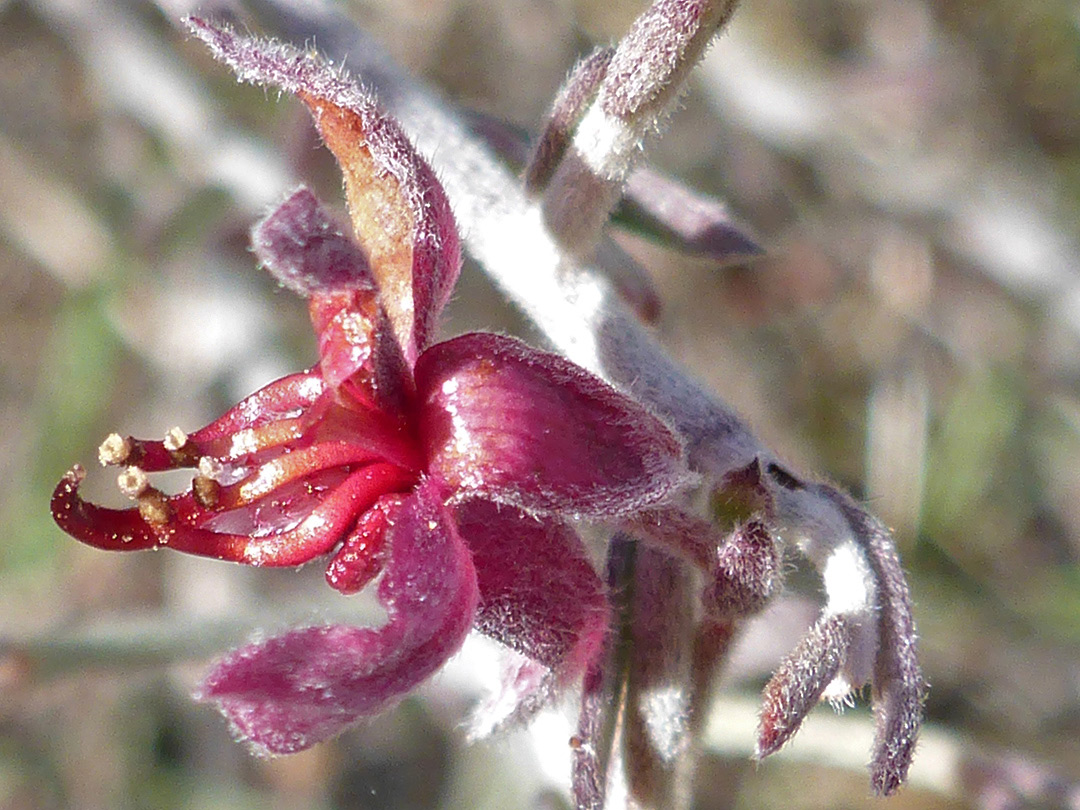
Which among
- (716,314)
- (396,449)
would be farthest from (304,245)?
(716,314)

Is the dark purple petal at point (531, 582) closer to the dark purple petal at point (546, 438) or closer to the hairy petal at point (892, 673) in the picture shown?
the dark purple petal at point (546, 438)

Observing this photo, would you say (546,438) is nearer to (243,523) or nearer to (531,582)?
(531,582)

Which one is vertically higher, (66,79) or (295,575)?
(66,79)

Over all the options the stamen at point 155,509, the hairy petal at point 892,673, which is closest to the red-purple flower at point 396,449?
the stamen at point 155,509

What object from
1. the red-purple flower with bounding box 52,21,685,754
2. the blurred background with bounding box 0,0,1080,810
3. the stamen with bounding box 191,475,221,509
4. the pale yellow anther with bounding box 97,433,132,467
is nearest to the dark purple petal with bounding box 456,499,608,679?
the red-purple flower with bounding box 52,21,685,754

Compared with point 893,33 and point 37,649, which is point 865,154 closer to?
point 893,33

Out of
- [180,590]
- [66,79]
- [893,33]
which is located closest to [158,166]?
[66,79]
